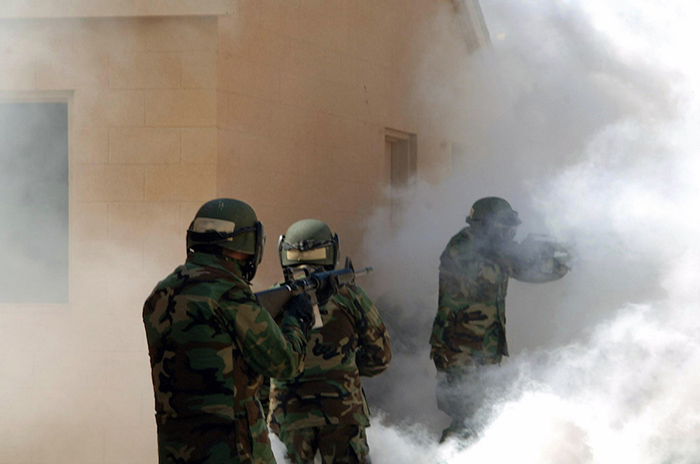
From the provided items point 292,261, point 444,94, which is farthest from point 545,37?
point 292,261

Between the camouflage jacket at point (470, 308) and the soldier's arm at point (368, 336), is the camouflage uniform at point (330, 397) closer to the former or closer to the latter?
the soldier's arm at point (368, 336)

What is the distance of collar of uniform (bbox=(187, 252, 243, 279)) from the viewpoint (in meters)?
3.21

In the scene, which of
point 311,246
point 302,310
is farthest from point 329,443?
point 302,310

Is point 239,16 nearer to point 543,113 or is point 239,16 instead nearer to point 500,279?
point 500,279

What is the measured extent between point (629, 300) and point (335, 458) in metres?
5.28

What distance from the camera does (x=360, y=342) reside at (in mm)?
4566

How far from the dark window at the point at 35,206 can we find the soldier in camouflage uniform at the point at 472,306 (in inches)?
113

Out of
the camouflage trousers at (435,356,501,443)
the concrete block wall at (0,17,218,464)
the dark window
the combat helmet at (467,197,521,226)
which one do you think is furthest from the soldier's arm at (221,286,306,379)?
the combat helmet at (467,197,521,226)

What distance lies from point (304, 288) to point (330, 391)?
2.84 ft

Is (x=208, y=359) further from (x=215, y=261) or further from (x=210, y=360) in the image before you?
(x=215, y=261)

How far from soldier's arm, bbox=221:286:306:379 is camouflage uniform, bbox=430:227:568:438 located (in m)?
3.83

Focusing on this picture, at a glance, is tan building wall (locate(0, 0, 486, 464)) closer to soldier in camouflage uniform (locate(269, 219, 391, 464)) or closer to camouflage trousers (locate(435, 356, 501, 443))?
soldier in camouflage uniform (locate(269, 219, 391, 464))

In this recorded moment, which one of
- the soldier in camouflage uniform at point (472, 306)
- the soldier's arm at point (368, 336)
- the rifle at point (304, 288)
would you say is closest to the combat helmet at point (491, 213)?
the soldier in camouflage uniform at point (472, 306)

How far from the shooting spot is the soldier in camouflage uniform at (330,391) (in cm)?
438
